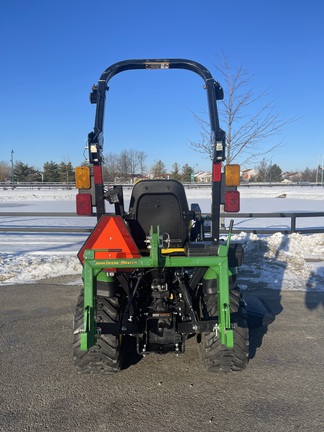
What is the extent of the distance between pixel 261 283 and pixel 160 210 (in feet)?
10.7

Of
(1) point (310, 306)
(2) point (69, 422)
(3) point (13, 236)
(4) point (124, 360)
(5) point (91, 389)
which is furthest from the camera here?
(3) point (13, 236)

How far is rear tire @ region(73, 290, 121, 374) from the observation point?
10.2ft

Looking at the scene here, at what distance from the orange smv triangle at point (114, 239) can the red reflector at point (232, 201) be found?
3.88 ft

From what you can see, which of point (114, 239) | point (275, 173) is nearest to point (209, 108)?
point (114, 239)

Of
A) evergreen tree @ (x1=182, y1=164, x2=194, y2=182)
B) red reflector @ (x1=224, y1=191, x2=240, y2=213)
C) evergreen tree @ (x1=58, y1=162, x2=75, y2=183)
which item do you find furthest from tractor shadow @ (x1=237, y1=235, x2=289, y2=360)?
evergreen tree @ (x1=58, y1=162, x2=75, y2=183)

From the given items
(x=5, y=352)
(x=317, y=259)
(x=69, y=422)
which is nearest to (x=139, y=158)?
(x=317, y=259)

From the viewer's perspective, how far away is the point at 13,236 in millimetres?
11258

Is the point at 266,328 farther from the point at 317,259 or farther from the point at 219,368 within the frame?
the point at 317,259

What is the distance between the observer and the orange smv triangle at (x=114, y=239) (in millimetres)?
2947

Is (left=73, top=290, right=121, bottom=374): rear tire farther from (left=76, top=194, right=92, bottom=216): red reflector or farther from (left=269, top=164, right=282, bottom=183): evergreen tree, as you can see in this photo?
(left=269, top=164, right=282, bottom=183): evergreen tree

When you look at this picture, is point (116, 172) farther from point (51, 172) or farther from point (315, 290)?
point (51, 172)

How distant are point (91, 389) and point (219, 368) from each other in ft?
3.58

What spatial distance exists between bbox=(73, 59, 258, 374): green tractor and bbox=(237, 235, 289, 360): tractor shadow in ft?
2.59

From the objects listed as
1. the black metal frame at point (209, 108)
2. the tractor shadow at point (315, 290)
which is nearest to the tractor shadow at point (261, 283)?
the tractor shadow at point (315, 290)
